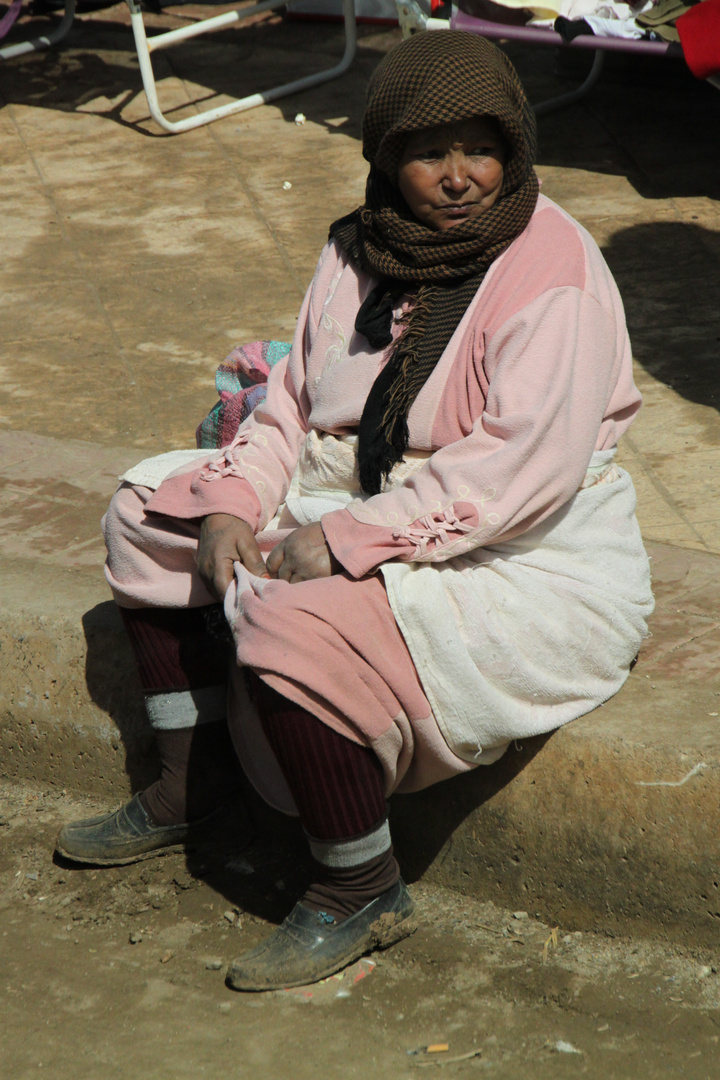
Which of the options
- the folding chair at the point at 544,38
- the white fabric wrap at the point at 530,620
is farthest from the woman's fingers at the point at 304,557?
the folding chair at the point at 544,38

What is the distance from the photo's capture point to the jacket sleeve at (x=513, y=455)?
2.06 metres

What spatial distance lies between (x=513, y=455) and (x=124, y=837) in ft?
3.91

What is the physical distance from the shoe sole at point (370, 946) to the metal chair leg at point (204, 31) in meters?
5.77

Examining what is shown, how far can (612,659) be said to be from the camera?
7.39 ft

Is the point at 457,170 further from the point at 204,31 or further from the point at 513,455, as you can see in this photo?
the point at 204,31

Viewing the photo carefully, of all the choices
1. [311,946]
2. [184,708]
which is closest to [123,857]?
[184,708]

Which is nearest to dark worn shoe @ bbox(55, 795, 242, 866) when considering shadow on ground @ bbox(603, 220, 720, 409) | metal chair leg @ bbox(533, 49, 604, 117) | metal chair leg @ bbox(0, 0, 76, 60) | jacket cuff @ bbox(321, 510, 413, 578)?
jacket cuff @ bbox(321, 510, 413, 578)

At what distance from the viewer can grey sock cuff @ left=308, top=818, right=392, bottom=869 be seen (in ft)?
7.08

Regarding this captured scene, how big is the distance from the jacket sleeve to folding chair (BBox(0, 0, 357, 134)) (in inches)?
216

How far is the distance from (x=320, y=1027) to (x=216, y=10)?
28.1 ft

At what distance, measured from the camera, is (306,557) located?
2.13 metres

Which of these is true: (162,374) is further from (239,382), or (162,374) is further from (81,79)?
(81,79)

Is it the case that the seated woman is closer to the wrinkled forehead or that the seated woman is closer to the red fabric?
the wrinkled forehead

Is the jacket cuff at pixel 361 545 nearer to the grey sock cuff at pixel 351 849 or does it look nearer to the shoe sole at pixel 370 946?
the grey sock cuff at pixel 351 849
